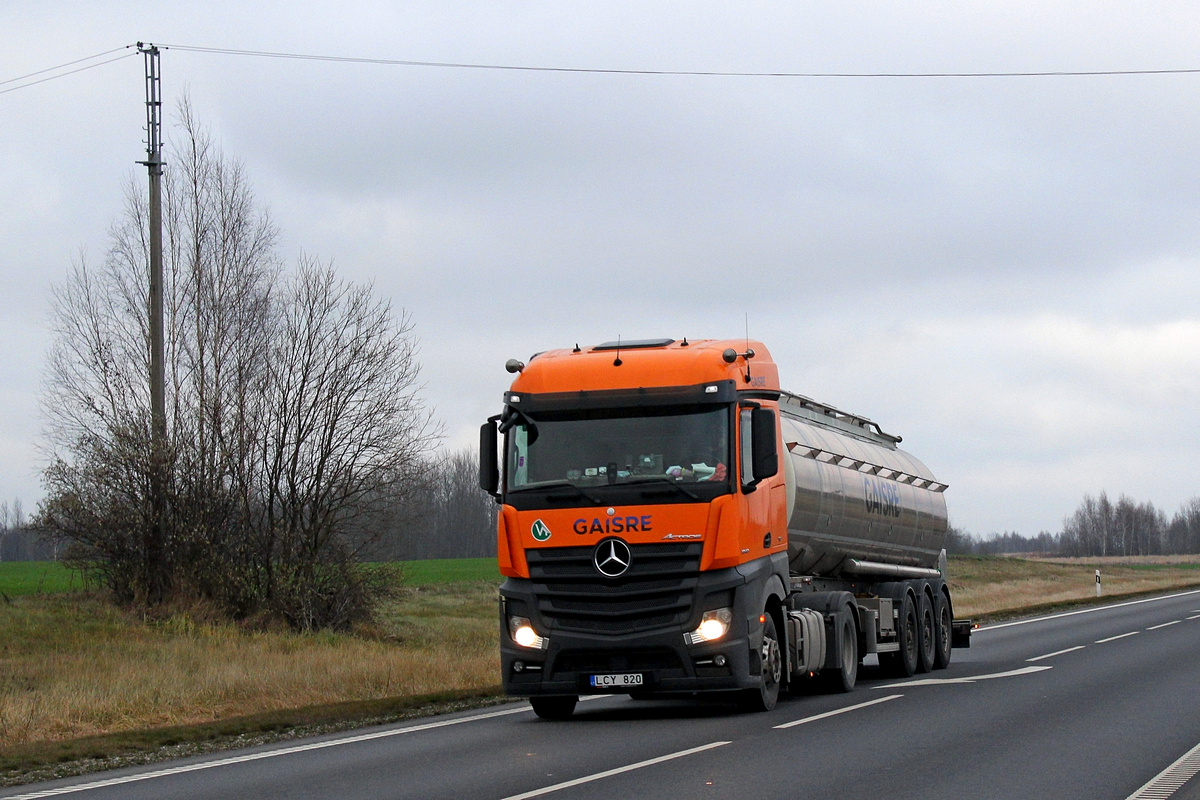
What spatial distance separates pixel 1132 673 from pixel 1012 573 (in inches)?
2471

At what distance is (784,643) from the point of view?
15.1 metres

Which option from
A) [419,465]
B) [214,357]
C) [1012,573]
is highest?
[214,357]

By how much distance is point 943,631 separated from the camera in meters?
22.6

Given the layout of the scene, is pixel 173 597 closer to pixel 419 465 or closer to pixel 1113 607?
pixel 419 465

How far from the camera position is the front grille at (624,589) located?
1349 centimetres

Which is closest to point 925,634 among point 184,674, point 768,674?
point 768,674

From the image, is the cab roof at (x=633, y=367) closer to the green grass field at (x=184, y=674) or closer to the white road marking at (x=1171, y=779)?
the green grass field at (x=184, y=674)

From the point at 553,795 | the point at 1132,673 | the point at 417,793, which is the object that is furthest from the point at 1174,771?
the point at 1132,673

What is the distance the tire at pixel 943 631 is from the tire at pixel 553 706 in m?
8.98

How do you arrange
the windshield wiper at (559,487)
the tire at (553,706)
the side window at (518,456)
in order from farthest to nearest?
the tire at (553,706)
the side window at (518,456)
the windshield wiper at (559,487)

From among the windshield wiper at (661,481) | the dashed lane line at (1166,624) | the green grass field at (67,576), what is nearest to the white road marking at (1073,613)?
the dashed lane line at (1166,624)

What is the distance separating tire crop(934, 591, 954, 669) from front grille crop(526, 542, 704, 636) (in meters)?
9.75

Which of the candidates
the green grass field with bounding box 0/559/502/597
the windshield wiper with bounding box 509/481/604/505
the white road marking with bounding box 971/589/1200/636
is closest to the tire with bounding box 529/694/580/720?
the windshield wiper with bounding box 509/481/604/505

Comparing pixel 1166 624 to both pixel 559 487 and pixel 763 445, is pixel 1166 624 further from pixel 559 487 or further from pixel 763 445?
pixel 559 487
